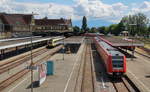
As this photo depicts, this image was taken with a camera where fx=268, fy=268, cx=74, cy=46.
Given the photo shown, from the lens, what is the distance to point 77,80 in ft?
90.8

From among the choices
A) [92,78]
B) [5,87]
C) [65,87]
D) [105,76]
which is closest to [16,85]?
[5,87]

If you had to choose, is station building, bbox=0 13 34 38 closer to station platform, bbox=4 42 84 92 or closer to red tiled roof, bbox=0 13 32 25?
red tiled roof, bbox=0 13 32 25


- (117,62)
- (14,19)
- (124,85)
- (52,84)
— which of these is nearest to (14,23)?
(14,19)

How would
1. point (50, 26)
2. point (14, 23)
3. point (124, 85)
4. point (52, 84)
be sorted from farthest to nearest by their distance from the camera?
point (50, 26)
point (14, 23)
point (124, 85)
point (52, 84)

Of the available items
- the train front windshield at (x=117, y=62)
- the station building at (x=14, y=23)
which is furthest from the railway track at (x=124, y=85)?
the station building at (x=14, y=23)

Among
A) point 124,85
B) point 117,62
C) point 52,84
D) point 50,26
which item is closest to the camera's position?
point 52,84

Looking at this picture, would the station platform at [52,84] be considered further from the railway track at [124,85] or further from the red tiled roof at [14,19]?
the red tiled roof at [14,19]

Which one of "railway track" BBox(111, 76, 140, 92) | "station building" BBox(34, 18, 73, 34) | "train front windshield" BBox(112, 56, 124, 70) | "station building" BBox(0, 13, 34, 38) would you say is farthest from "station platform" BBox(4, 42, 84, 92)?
"station building" BBox(34, 18, 73, 34)

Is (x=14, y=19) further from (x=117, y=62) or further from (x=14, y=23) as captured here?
(x=117, y=62)

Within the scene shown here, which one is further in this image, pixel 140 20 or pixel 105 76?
pixel 140 20

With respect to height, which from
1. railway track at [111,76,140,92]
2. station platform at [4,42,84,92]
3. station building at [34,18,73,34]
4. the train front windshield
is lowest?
railway track at [111,76,140,92]

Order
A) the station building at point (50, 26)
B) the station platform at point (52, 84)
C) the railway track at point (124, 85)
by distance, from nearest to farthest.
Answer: the station platform at point (52, 84)
the railway track at point (124, 85)
the station building at point (50, 26)

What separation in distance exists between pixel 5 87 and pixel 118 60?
455 inches

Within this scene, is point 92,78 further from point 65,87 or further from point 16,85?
point 16,85
